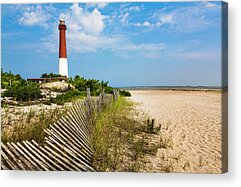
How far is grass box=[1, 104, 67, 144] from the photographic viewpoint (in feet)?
11.7

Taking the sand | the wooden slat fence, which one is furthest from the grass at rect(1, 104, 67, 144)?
the sand

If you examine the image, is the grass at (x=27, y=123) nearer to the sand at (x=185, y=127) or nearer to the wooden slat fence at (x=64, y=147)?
the wooden slat fence at (x=64, y=147)

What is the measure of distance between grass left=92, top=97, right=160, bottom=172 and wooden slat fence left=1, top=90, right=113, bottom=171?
0.06 metres

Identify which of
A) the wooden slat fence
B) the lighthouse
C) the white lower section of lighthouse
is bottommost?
the wooden slat fence

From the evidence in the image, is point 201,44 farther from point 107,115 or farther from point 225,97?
point 107,115

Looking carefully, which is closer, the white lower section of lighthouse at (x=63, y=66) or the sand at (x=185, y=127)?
the sand at (x=185, y=127)

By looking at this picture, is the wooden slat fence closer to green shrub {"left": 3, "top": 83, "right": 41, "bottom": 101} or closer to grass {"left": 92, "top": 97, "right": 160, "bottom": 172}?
grass {"left": 92, "top": 97, "right": 160, "bottom": 172}

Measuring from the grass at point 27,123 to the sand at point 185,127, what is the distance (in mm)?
507

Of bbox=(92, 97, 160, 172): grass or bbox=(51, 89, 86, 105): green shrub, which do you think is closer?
bbox=(92, 97, 160, 172): grass

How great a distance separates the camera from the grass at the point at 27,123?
141 inches

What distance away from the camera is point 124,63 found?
11.6 ft

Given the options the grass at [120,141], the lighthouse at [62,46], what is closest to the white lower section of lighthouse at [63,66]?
the lighthouse at [62,46]

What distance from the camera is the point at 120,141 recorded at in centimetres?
351

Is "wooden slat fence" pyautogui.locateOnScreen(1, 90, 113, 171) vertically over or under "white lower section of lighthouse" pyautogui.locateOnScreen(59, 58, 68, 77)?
under
